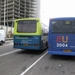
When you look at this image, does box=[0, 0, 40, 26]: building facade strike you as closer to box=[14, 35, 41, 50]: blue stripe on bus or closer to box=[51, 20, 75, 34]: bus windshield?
box=[14, 35, 41, 50]: blue stripe on bus

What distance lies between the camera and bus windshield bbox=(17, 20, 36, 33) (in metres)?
13.3

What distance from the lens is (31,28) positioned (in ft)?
43.7

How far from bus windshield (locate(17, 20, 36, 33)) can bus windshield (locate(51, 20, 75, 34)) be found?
279 centimetres

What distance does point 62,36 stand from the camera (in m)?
10.6

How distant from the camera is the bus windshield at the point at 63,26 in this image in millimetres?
10539

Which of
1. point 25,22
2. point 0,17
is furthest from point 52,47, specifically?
point 0,17

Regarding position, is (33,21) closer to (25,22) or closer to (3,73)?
(25,22)

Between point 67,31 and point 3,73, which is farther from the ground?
point 67,31

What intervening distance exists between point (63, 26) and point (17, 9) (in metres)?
102

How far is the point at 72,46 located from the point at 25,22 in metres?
4.91

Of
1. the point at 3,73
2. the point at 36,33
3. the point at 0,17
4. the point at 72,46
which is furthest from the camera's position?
the point at 0,17

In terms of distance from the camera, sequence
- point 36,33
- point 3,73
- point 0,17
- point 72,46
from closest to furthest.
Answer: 1. point 3,73
2. point 72,46
3. point 36,33
4. point 0,17

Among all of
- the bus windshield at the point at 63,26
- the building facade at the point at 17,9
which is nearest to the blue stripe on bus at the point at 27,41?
the bus windshield at the point at 63,26

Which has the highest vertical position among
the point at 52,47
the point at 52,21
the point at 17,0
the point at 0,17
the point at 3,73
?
the point at 17,0
